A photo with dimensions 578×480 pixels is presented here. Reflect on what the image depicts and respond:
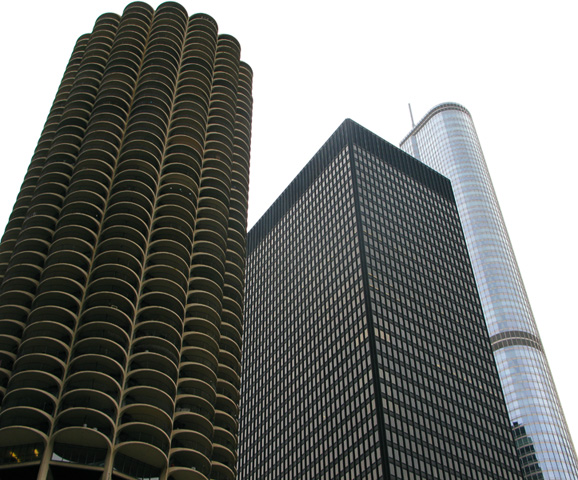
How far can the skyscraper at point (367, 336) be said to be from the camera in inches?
4993

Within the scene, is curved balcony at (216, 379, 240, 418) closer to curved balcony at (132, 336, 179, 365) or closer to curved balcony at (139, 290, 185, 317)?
curved balcony at (132, 336, 179, 365)

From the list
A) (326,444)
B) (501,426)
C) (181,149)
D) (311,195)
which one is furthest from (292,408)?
(181,149)

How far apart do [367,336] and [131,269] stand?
215 ft

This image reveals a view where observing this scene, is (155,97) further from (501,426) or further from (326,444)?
(501,426)

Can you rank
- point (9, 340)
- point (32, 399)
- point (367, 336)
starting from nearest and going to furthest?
1. point (32, 399)
2. point (9, 340)
3. point (367, 336)

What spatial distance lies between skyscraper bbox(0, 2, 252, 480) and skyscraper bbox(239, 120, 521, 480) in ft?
149

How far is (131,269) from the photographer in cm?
7981

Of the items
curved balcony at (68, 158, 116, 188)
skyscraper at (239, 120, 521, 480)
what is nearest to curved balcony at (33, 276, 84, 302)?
curved balcony at (68, 158, 116, 188)

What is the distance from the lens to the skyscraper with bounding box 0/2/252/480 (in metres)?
65.4

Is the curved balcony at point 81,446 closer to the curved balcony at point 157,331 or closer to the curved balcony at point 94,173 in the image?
the curved balcony at point 157,331

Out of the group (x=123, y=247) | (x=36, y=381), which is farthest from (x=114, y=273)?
(x=36, y=381)

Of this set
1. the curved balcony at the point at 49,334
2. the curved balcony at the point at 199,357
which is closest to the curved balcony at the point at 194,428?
the curved balcony at the point at 199,357

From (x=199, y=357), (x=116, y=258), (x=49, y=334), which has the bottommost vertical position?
(x=49, y=334)

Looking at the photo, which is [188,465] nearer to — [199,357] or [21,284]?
[199,357]
